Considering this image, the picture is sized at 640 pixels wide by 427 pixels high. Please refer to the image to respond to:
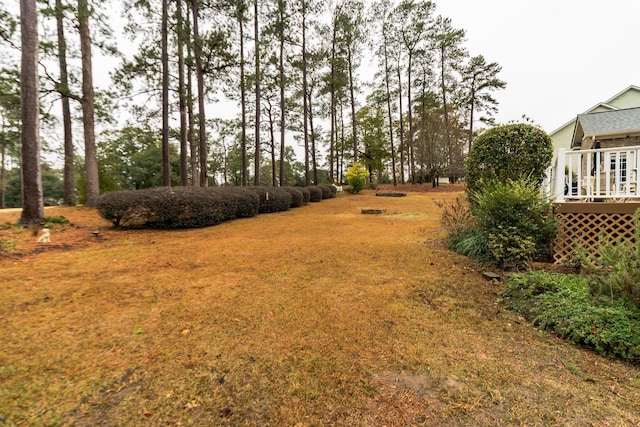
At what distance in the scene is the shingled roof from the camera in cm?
805

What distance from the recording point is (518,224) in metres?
3.55

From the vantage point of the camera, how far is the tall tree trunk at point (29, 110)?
562 cm

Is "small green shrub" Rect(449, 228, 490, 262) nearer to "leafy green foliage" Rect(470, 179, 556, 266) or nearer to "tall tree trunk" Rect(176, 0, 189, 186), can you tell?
"leafy green foliage" Rect(470, 179, 556, 266)

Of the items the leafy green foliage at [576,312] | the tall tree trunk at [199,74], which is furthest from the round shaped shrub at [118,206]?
the leafy green foliage at [576,312]

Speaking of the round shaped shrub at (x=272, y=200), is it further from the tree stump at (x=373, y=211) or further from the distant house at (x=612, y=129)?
the distant house at (x=612, y=129)

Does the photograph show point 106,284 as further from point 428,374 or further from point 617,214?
point 617,214

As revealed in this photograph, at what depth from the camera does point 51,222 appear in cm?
605

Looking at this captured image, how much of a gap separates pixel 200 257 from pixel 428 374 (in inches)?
141

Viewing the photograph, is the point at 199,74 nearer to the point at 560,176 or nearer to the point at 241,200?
the point at 241,200

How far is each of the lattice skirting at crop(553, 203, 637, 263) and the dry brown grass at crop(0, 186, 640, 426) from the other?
1.29 m

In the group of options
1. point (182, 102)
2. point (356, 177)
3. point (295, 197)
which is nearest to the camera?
point (182, 102)

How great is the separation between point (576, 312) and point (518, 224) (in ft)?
5.44

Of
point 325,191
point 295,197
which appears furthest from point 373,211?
point 325,191

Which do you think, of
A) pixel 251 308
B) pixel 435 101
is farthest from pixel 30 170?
pixel 435 101
